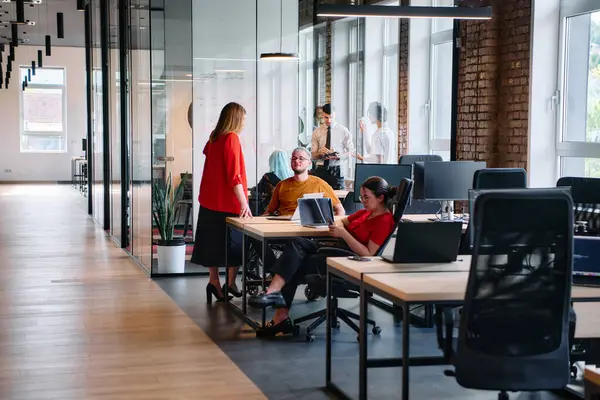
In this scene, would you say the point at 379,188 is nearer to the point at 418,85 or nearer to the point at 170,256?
the point at 170,256

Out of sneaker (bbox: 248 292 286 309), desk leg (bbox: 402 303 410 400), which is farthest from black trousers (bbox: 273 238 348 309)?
desk leg (bbox: 402 303 410 400)

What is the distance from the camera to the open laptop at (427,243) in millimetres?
4531

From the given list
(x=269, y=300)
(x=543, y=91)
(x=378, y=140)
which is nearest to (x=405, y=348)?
(x=269, y=300)

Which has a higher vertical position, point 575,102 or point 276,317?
point 575,102

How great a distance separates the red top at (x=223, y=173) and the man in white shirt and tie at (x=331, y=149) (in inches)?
90.4

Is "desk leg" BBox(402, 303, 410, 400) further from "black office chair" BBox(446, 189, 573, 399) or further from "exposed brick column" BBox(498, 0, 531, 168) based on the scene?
"exposed brick column" BBox(498, 0, 531, 168)

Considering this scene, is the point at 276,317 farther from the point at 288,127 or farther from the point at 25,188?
the point at 25,188

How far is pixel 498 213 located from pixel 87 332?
366 centimetres

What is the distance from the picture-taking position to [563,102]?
8430 mm

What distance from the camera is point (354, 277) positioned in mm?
4383

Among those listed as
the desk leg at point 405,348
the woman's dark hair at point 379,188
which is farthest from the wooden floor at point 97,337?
the woman's dark hair at point 379,188

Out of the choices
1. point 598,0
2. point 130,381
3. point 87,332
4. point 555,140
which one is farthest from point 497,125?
point 130,381

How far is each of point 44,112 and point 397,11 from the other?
22.0 m

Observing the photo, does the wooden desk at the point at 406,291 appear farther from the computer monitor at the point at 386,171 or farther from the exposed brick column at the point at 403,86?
the exposed brick column at the point at 403,86
